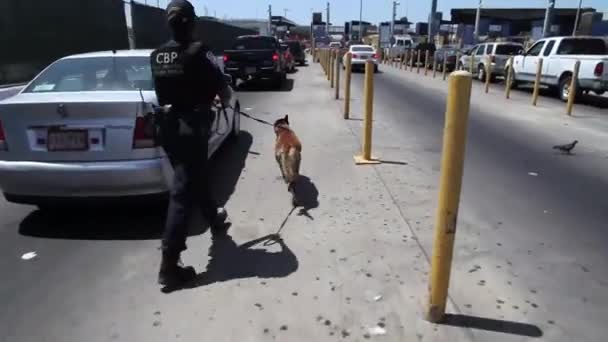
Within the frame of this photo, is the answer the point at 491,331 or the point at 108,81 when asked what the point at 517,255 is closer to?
the point at 491,331

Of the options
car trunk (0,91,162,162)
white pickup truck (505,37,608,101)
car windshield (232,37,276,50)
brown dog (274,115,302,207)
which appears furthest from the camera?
car windshield (232,37,276,50)

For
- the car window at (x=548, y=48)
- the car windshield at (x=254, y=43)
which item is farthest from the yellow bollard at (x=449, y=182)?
the car windshield at (x=254, y=43)

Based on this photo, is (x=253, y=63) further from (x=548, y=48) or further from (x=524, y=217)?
(x=524, y=217)

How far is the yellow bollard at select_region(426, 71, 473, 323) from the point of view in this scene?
2.51 metres

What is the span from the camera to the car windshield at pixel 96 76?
4.72m

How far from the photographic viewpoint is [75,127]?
4020mm

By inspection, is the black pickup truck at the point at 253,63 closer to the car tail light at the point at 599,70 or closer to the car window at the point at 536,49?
the car window at the point at 536,49

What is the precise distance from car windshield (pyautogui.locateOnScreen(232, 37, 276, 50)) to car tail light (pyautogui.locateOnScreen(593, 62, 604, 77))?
10.2m

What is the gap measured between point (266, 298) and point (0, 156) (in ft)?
8.74

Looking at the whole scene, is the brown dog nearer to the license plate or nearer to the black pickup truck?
the license plate

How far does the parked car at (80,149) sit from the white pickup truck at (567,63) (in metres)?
12.6

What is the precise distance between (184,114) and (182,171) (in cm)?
40

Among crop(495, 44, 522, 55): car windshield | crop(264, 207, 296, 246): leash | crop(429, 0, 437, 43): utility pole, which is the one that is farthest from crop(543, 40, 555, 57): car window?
crop(429, 0, 437, 43): utility pole

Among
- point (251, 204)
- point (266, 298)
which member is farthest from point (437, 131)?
point (266, 298)
